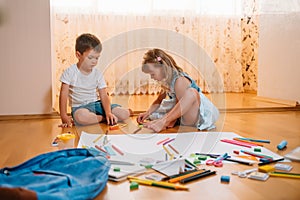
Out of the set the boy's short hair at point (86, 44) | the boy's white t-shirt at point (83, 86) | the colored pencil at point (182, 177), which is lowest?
the colored pencil at point (182, 177)

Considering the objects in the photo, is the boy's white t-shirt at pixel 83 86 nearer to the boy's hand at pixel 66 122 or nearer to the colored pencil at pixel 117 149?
the boy's hand at pixel 66 122

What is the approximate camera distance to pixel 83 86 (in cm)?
167

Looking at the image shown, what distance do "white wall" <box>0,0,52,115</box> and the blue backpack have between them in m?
1.06

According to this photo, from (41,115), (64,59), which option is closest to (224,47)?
(64,59)

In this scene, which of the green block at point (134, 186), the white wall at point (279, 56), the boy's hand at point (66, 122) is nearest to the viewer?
the green block at point (134, 186)

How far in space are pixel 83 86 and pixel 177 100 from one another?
1.54ft

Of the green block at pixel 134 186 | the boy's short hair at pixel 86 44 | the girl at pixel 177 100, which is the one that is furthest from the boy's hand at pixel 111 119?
the green block at pixel 134 186

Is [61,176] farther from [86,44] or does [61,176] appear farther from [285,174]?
[86,44]

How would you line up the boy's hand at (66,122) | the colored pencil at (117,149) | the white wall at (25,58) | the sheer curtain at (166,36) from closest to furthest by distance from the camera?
the colored pencil at (117,149) < the boy's hand at (66,122) < the white wall at (25,58) < the sheer curtain at (166,36)

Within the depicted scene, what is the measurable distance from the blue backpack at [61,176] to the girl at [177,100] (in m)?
0.62

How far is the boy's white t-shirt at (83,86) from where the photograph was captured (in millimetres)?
1651

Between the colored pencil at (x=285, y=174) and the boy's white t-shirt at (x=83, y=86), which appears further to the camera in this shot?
the boy's white t-shirt at (x=83, y=86)

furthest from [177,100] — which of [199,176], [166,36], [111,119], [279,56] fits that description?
[166,36]

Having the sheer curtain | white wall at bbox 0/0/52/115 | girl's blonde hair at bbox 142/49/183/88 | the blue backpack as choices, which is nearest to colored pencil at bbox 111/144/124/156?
the blue backpack
